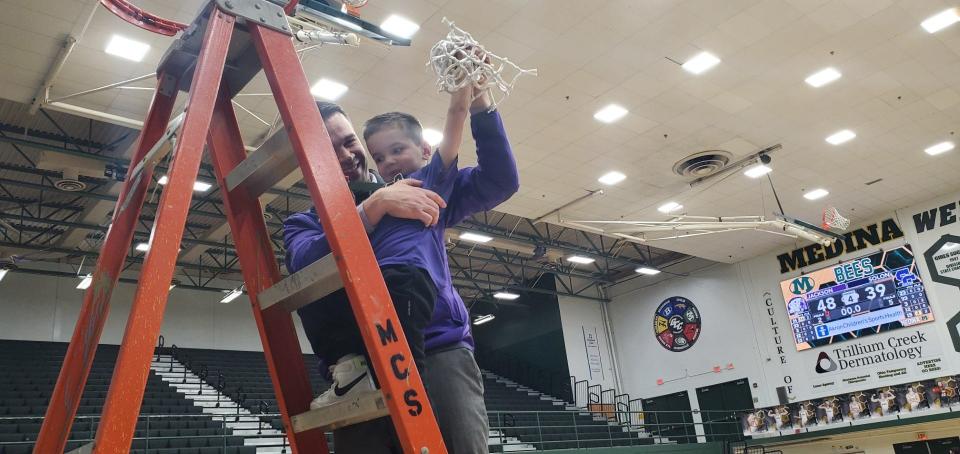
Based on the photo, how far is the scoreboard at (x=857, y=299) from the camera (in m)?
15.2

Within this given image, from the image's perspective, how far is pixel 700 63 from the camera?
29.0 ft

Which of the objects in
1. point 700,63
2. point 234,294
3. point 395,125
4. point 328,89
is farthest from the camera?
point 234,294

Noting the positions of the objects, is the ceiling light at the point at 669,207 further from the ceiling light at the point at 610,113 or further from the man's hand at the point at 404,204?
the man's hand at the point at 404,204

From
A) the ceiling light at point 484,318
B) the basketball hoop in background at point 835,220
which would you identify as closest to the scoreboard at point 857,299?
the basketball hoop in background at point 835,220

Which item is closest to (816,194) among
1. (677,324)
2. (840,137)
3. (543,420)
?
(840,137)

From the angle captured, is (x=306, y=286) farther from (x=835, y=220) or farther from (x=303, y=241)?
(x=835, y=220)

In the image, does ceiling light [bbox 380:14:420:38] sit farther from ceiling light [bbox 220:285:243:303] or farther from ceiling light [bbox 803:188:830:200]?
ceiling light [bbox 220:285:243:303]

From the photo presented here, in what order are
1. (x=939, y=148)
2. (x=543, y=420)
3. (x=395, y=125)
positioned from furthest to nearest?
(x=543, y=420)
(x=939, y=148)
(x=395, y=125)

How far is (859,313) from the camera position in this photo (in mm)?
15734

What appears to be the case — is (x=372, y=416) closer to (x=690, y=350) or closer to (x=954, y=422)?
(x=954, y=422)

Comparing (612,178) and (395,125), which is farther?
(612,178)

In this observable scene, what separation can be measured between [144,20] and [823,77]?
8.89 metres

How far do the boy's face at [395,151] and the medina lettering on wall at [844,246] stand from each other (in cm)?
1562

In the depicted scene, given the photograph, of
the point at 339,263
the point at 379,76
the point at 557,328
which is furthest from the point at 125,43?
the point at 557,328
